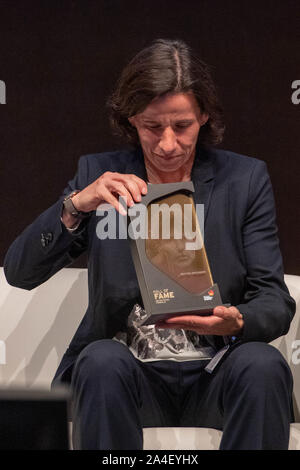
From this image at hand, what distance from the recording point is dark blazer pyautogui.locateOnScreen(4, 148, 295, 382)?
1.81 meters

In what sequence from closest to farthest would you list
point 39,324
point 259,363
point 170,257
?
point 259,363, point 170,257, point 39,324

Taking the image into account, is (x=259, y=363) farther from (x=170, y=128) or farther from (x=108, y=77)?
(x=108, y=77)

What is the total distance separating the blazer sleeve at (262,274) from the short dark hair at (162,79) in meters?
0.25

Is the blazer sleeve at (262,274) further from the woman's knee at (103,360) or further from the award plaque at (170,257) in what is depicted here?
the woman's knee at (103,360)

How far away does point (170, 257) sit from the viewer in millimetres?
1624

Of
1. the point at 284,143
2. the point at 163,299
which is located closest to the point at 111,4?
the point at 284,143

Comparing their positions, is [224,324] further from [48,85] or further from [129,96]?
[48,85]

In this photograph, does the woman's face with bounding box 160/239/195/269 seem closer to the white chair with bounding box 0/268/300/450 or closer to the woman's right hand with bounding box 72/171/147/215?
the woman's right hand with bounding box 72/171/147/215

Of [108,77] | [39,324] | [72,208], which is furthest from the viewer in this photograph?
[108,77]

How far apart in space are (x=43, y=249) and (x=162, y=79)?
0.50 m

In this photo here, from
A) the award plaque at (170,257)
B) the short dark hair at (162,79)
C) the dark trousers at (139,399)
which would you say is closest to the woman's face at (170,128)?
the short dark hair at (162,79)

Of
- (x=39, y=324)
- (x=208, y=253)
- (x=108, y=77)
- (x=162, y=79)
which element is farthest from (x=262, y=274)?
(x=108, y=77)

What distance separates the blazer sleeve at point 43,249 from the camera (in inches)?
70.5

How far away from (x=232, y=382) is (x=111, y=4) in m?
1.46
